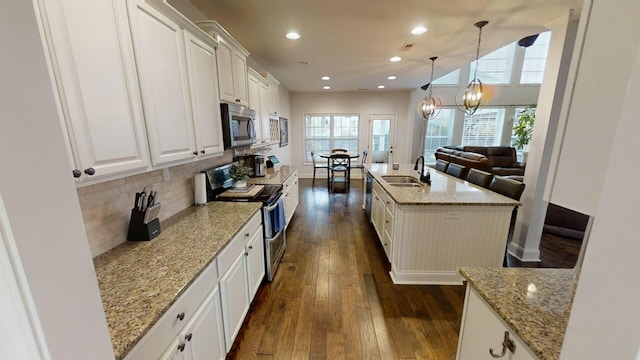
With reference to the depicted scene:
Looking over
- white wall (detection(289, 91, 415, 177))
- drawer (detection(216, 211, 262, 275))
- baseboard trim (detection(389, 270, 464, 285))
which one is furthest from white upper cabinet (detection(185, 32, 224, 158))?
white wall (detection(289, 91, 415, 177))

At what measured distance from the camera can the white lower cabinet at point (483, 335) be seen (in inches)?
33.9

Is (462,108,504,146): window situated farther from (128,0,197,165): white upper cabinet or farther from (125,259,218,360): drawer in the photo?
(125,259,218,360): drawer

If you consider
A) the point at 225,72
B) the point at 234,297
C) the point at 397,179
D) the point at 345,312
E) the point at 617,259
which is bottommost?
the point at 345,312

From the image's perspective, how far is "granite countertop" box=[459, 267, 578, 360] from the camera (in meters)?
0.79

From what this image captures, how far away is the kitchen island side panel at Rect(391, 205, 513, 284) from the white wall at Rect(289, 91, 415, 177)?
528 cm

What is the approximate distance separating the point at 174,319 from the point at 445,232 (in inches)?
89.1

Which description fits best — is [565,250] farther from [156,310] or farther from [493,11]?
[156,310]

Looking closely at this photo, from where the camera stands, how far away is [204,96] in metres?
1.83

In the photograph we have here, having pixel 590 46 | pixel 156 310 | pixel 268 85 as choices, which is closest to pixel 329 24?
pixel 268 85

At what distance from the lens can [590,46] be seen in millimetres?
580

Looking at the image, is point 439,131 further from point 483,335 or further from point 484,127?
point 483,335

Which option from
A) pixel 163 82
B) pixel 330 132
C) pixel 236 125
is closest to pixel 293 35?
pixel 236 125

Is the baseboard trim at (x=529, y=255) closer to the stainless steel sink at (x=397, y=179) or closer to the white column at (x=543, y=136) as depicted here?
the white column at (x=543, y=136)

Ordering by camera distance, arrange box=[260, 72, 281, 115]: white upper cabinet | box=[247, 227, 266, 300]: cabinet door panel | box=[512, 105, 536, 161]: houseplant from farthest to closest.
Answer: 1. box=[512, 105, 536, 161]: houseplant
2. box=[260, 72, 281, 115]: white upper cabinet
3. box=[247, 227, 266, 300]: cabinet door panel
